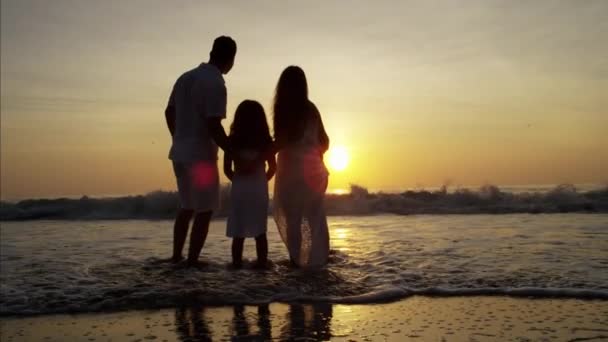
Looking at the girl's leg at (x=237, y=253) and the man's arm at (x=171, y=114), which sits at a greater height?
the man's arm at (x=171, y=114)

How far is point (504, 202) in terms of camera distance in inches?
680

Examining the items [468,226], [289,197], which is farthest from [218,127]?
[468,226]

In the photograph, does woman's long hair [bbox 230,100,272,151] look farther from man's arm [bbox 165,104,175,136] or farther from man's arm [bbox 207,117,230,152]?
man's arm [bbox 165,104,175,136]

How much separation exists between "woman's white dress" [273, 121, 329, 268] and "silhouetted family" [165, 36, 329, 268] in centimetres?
1

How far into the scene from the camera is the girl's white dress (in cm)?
575

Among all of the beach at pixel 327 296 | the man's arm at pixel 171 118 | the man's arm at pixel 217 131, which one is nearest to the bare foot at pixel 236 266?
the beach at pixel 327 296

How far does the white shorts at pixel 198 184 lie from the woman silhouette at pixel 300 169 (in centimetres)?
74

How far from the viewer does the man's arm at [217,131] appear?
17.9 feet

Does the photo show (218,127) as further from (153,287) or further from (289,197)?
(153,287)

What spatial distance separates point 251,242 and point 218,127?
3.36 m

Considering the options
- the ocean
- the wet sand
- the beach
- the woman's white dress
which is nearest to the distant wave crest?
the ocean

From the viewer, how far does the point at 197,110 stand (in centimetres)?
556

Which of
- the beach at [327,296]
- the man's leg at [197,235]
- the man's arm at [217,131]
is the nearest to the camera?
the beach at [327,296]

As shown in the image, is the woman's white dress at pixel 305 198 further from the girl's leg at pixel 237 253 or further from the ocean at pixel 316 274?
the girl's leg at pixel 237 253
